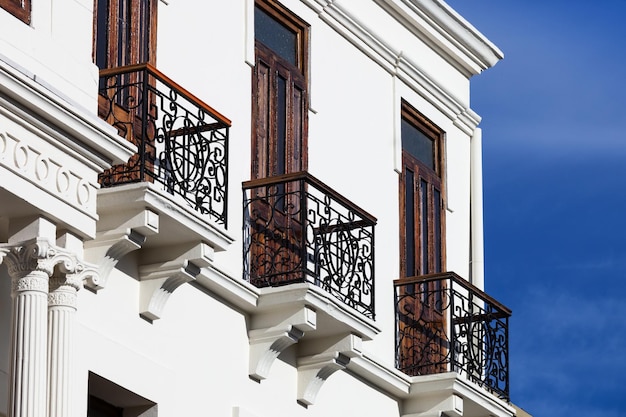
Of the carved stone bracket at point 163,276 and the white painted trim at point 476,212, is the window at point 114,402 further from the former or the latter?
the white painted trim at point 476,212

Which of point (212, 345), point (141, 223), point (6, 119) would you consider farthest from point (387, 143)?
point (6, 119)

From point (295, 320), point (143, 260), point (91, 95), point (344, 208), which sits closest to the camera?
point (91, 95)

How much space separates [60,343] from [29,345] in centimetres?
36

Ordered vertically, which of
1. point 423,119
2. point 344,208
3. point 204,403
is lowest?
point 204,403

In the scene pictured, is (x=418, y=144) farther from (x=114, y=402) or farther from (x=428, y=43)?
(x=114, y=402)

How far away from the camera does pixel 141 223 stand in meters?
15.3

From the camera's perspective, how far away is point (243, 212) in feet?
58.4

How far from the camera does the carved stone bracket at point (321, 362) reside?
17.9m

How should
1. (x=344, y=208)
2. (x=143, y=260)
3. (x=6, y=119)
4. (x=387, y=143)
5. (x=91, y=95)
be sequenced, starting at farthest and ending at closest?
(x=387, y=143)
(x=344, y=208)
(x=143, y=260)
(x=91, y=95)
(x=6, y=119)

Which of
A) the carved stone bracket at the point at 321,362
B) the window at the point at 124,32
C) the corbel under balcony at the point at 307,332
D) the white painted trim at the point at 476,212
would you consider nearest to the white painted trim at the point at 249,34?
the window at the point at 124,32

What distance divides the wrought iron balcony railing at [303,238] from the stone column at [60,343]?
3523 millimetres

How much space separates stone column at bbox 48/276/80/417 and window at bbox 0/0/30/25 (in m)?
1.92

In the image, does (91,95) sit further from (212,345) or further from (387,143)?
(387,143)

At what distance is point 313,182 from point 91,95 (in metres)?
3.19
